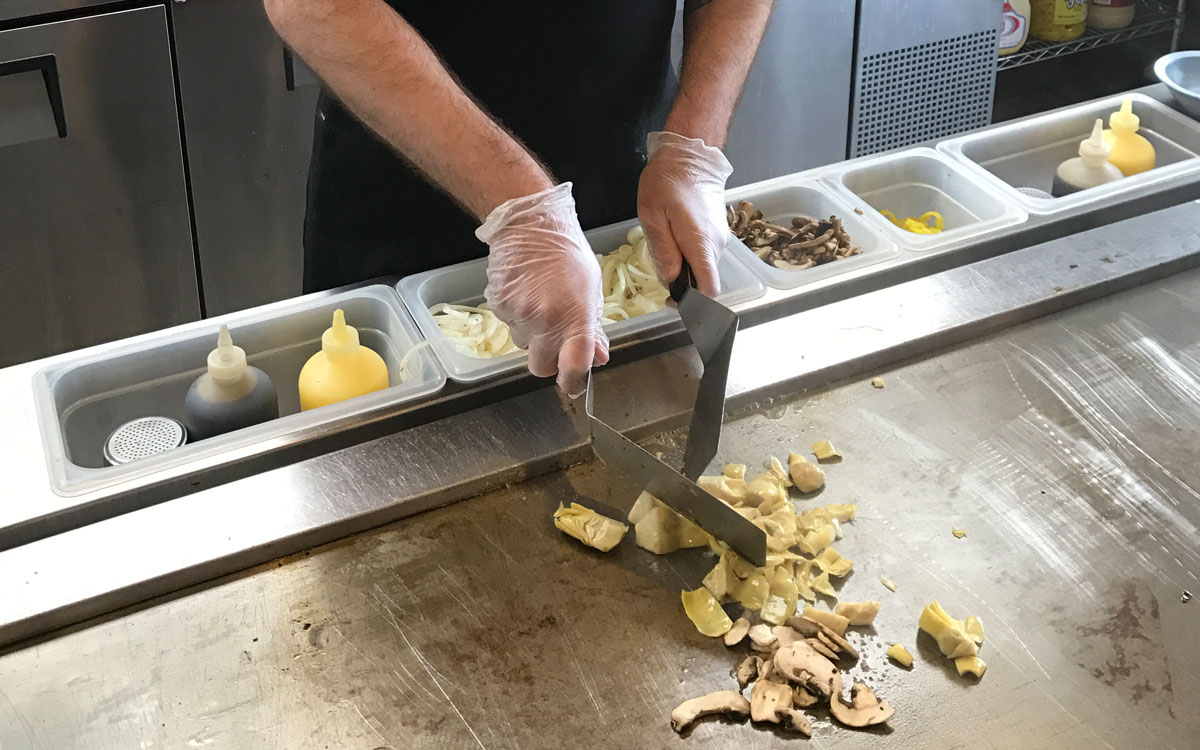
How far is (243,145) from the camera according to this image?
253 centimetres

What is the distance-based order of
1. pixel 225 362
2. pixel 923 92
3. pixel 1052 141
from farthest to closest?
1. pixel 923 92
2. pixel 1052 141
3. pixel 225 362

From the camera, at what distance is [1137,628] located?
3.98ft

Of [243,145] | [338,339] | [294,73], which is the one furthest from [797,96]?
[338,339]

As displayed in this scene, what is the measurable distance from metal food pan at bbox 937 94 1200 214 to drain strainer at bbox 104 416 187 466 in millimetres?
1328

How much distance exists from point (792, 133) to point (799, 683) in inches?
87.3

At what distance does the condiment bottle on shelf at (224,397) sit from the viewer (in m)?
1.39

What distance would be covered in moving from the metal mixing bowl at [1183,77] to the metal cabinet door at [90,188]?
1975 millimetres

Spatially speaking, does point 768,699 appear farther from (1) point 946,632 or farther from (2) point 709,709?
(1) point 946,632

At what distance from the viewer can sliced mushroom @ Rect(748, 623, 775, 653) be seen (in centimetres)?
119

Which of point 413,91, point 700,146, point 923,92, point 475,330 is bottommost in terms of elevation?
point 923,92

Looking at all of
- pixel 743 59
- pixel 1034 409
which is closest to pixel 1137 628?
pixel 1034 409

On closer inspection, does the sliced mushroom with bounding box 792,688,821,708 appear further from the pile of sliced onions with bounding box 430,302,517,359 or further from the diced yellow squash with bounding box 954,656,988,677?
the pile of sliced onions with bounding box 430,302,517,359

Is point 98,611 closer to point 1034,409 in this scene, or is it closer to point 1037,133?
point 1034,409

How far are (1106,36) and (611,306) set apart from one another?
2.32 m
